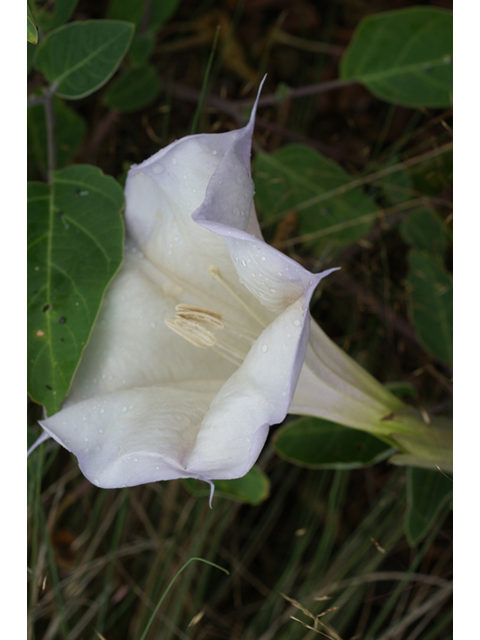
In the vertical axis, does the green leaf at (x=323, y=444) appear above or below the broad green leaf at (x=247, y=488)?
above

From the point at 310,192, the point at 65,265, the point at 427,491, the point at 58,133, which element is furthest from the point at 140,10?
the point at 427,491

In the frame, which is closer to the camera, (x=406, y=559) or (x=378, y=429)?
(x=378, y=429)

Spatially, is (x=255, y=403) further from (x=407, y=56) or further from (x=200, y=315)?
(x=407, y=56)

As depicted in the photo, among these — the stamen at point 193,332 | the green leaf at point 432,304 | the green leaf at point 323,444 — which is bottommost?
the green leaf at point 323,444

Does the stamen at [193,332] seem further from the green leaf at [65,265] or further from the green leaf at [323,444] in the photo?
the green leaf at [323,444]

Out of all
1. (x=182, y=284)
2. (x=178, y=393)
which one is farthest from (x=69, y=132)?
(x=178, y=393)

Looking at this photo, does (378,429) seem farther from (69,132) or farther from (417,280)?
(69,132)

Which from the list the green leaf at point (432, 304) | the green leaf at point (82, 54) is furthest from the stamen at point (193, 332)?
the green leaf at point (432, 304)
